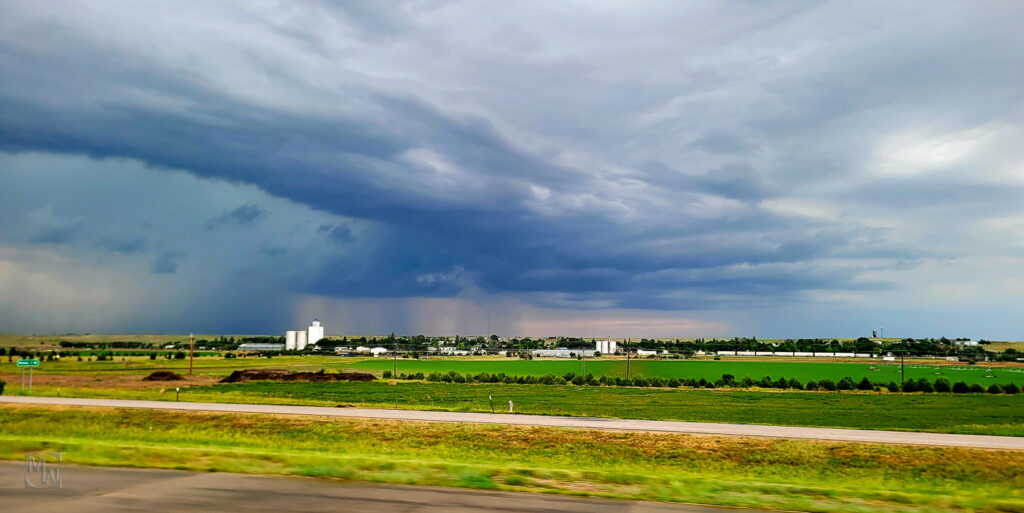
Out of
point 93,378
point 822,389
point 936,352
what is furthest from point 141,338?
point 936,352

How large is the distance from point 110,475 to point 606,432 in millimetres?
24935

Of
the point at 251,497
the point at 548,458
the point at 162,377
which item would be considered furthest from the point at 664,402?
the point at 162,377

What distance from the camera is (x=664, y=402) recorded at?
64625mm

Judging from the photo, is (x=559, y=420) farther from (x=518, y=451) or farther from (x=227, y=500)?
(x=227, y=500)

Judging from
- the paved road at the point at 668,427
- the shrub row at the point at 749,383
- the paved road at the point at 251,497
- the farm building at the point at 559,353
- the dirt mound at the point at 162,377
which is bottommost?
the farm building at the point at 559,353

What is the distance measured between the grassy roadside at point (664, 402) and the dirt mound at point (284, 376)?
16.5 ft

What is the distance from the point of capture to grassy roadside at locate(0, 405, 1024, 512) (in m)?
11.1

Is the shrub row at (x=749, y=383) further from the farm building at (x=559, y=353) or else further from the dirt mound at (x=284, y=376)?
the farm building at (x=559, y=353)

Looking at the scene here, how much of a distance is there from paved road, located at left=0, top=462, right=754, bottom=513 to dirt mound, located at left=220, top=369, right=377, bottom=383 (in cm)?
8155

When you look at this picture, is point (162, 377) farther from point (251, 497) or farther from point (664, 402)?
point (251, 497)

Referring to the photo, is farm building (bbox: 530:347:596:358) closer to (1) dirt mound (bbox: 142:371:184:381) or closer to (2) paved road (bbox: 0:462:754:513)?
(1) dirt mound (bbox: 142:371:184:381)

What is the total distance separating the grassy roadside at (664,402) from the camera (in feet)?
160

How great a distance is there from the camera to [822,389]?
8294cm

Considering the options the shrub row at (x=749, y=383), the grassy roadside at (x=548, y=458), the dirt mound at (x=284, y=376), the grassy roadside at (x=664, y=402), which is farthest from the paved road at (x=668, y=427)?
the shrub row at (x=749, y=383)
